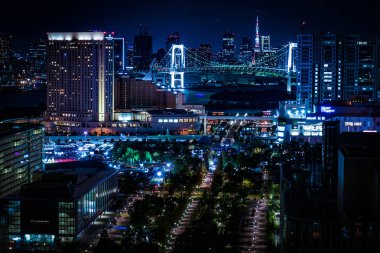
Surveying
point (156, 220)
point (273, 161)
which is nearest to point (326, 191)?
point (156, 220)

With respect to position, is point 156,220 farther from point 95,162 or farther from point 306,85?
point 306,85

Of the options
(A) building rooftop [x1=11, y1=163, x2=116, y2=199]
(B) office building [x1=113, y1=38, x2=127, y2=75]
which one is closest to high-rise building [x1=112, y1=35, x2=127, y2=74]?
(B) office building [x1=113, y1=38, x2=127, y2=75]

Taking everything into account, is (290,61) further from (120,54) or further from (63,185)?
(63,185)

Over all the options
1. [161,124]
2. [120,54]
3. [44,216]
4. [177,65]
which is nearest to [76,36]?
[161,124]

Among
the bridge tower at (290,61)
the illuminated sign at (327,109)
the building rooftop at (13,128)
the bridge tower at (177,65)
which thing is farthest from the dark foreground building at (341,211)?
the bridge tower at (177,65)

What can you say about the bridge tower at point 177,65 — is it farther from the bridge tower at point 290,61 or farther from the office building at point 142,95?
the office building at point 142,95

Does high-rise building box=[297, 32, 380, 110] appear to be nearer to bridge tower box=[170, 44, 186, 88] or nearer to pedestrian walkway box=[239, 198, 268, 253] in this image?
pedestrian walkway box=[239, 198, 268, 253]
